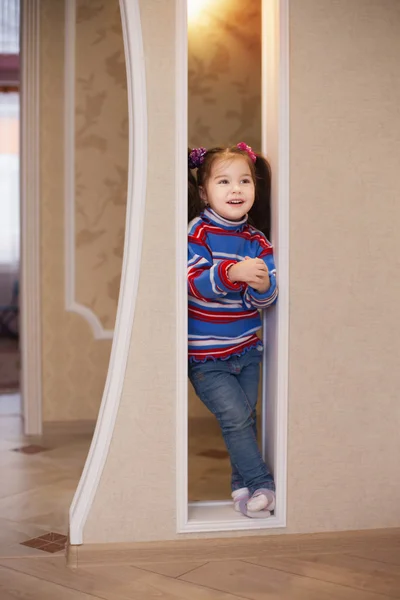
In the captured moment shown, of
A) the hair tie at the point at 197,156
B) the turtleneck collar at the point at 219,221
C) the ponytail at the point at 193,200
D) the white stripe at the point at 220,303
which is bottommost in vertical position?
the white stripe at the point at 220,303

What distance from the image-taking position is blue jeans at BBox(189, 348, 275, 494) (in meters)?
2.22

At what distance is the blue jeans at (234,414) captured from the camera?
2221mm

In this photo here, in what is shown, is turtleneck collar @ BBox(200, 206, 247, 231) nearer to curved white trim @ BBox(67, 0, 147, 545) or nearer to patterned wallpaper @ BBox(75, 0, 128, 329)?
curved white trim @ BBox(67, 0, 147, 545)

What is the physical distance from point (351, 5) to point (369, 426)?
1135 mm

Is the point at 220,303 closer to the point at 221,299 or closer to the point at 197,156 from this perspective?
Result: the point at 221,299

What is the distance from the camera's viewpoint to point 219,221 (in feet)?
7.35

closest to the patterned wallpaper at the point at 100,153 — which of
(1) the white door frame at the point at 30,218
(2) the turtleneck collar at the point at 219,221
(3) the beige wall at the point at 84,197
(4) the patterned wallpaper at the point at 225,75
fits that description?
(3) the beige wall at the point at 84,197

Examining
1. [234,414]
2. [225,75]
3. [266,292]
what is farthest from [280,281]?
[225,75]

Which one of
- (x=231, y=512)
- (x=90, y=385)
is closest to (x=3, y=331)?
Answer: (x=90, y=385)

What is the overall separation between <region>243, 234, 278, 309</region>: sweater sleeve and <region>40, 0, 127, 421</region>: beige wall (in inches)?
68.1

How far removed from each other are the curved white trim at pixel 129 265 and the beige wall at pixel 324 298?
21 millimetres

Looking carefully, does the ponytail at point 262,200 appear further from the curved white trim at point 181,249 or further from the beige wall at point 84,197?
the beige wall at point 84,197

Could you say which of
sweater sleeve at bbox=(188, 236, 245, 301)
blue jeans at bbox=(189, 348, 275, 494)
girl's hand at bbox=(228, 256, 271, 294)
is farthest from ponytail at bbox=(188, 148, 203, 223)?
blue jeans at bbox=(189, 348, 275, 494)

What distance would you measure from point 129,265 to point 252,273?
12.5 inches
